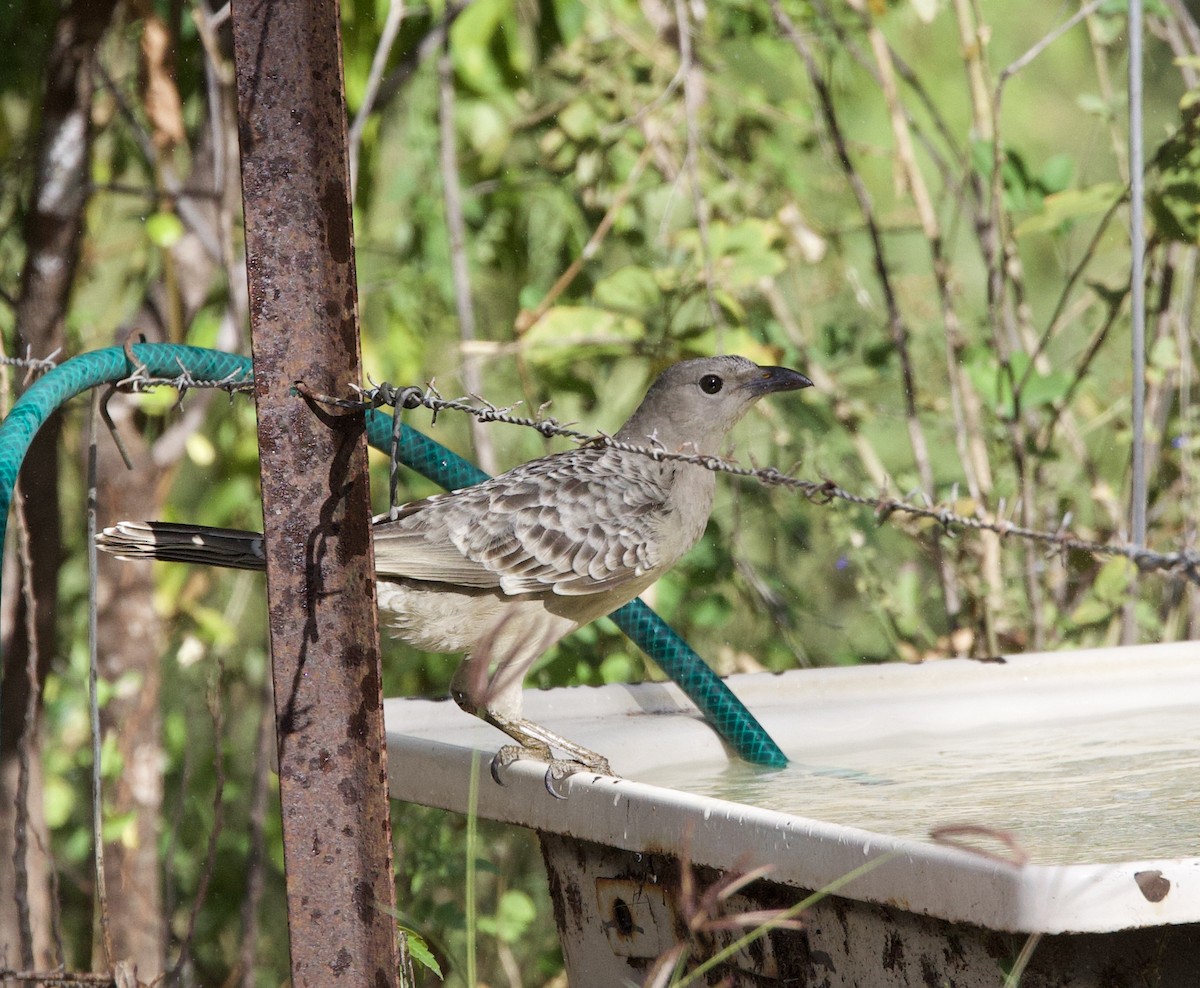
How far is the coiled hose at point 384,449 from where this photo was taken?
6.29ft

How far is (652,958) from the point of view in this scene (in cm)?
197

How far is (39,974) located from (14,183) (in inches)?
114

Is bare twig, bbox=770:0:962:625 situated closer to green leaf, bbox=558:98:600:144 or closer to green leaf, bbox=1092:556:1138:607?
green leaf, bbox=1092:556:1138:607

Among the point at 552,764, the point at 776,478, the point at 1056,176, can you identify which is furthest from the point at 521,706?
the point at 1056,176

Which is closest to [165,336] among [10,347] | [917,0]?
[10,347]

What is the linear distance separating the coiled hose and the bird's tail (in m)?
0.19

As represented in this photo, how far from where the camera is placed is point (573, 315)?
4.04 m

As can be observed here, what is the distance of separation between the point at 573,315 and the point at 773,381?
1.26m

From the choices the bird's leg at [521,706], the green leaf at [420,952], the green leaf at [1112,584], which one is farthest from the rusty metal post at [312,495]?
the green leaf at [1112,584]

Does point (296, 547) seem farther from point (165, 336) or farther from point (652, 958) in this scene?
point (165, 336)

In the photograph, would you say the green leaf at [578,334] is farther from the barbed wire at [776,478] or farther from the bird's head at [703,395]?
the barbed wire at [776,478]

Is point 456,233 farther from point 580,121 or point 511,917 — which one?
point 511,917

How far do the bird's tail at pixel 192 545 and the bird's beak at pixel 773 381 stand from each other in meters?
1.19

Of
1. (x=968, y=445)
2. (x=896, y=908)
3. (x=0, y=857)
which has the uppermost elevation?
(x=968, y=445)
